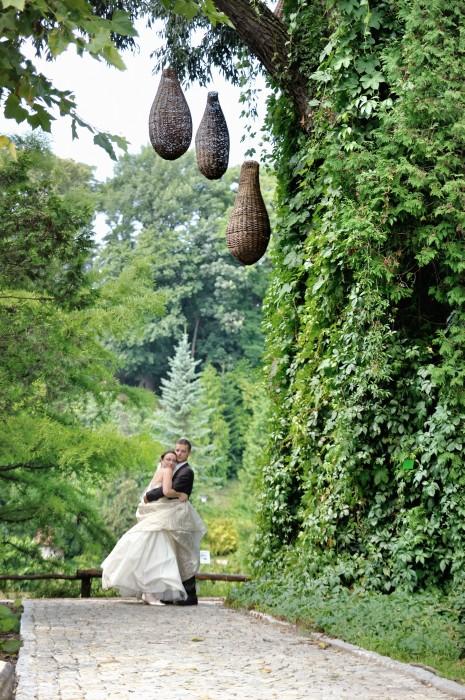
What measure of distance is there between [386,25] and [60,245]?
442 cm

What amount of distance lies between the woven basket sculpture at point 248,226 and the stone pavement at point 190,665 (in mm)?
4231

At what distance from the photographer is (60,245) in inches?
468

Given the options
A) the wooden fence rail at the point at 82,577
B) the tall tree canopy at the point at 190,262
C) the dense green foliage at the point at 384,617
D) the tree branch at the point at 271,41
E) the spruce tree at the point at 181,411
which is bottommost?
the dense green foliage at the point at 384,617

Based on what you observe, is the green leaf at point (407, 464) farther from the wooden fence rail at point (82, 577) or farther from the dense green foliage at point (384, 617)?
the wooden fence rail at point (82, 577)

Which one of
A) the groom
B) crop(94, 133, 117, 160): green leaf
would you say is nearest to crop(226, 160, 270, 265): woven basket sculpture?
the groom

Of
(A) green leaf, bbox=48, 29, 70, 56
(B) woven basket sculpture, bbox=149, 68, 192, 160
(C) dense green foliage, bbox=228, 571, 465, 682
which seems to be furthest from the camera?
(B) woven basket sculpture, bbox=149, 68, 192, 160

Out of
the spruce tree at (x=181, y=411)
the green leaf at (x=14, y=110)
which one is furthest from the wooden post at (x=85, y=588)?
the spruce tree at (x=181, y=411)

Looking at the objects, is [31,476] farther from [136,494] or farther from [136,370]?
[136,370]

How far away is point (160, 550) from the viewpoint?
1162 cm

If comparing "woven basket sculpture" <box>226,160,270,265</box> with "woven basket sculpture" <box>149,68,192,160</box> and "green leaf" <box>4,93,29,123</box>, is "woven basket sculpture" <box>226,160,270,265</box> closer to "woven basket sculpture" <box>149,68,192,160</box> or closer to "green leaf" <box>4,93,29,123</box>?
"woven basket sculpture" <box>149,68,192,160</box>

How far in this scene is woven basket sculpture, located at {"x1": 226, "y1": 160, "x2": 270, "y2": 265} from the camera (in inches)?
453

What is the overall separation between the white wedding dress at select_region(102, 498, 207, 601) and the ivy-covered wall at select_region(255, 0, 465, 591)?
1.55 metres

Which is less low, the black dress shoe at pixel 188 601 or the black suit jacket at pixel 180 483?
the black suit jacket at pixel 180 483

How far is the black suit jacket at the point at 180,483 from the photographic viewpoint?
38.4 ft
